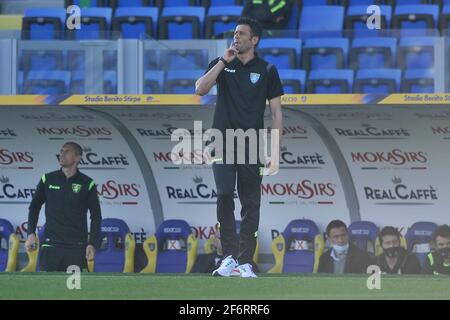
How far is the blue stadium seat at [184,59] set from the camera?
13312 mm

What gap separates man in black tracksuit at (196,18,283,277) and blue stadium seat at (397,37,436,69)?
402cm

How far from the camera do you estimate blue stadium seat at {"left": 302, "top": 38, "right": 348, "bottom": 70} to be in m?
13.3

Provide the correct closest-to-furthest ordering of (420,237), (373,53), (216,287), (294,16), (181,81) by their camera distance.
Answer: (216,287) → (373,53) → (181,81) → (420,237) → (294,16)

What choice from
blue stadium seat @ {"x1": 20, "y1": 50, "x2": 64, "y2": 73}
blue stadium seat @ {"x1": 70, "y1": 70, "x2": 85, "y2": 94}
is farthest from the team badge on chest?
blue stadium seat @ {"x1": 20, "y1": 50, "x2": 64, "y2": 73}

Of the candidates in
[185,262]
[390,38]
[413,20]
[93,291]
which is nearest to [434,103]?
[390,38]

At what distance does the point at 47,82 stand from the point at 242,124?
15.5ft

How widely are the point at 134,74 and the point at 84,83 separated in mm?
575

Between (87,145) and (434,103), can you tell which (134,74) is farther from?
(434,103)

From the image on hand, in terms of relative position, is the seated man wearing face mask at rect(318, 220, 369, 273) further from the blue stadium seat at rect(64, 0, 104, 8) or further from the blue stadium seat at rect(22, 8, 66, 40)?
the blue stadium seat at rect(64, 0, 104, 8)

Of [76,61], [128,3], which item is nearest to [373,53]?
[76,61]

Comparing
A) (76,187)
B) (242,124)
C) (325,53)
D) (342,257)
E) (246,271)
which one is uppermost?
(325,53)

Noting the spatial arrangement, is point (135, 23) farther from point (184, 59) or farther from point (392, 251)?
point (392, 251)

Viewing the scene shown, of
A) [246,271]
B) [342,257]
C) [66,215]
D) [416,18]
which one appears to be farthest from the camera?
[416,18]

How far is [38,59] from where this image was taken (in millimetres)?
13562
